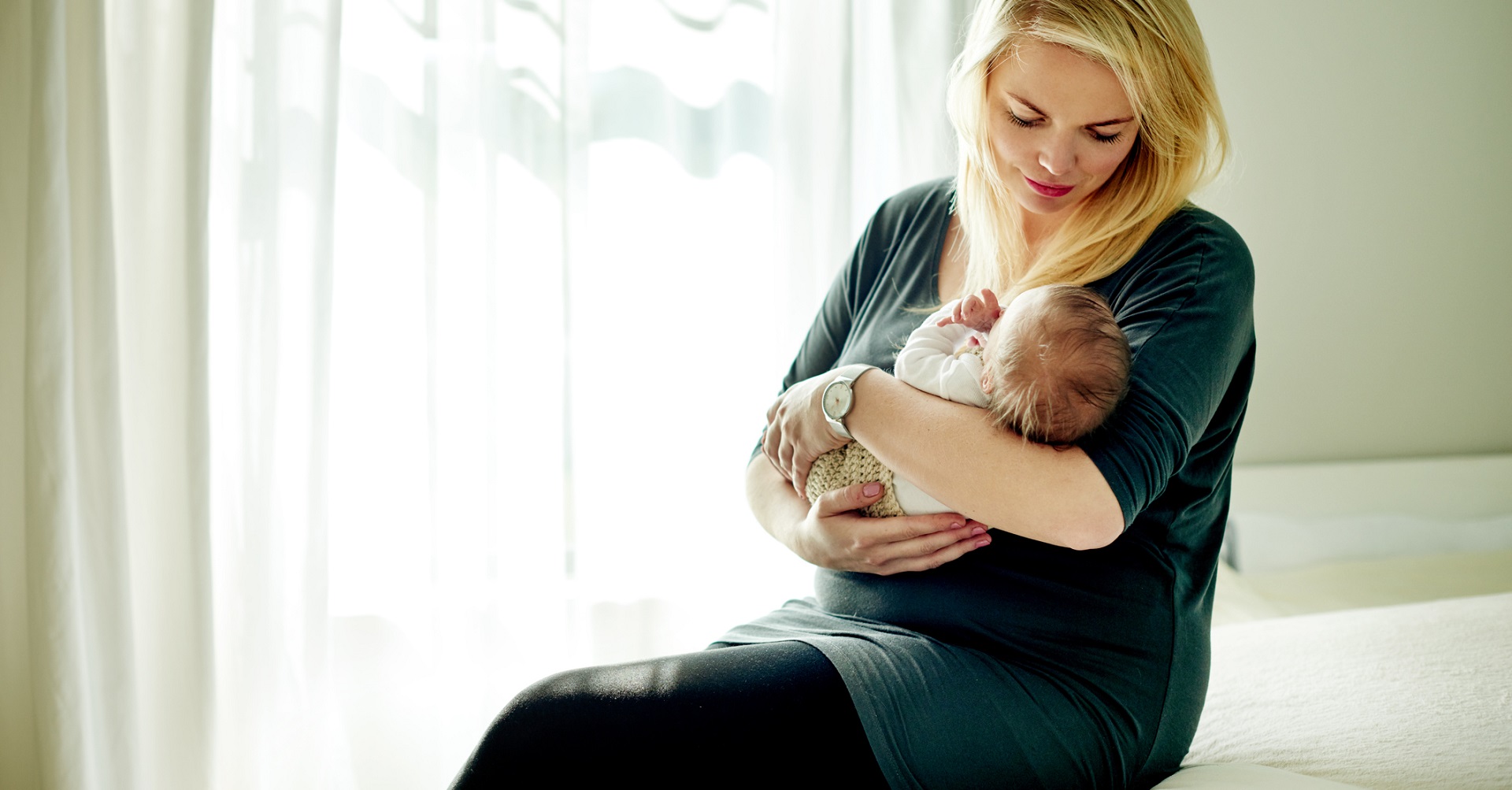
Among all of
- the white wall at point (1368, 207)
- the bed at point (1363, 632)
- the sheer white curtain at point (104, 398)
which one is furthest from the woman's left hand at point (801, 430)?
the white wall at point (1368, 207)

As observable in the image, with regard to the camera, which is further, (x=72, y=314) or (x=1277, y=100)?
(x=1277, y=100)

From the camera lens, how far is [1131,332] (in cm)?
97

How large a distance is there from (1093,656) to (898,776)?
26 cm

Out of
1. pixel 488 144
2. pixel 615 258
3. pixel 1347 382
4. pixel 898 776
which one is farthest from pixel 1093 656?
pixel 1347 382

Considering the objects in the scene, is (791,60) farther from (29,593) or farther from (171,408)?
(29,593)

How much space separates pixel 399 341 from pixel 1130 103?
1.52 metres

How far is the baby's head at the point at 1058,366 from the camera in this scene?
0.91 meters

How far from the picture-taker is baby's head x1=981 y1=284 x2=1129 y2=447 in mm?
910

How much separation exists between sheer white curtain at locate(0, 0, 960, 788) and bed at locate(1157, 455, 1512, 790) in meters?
1.06

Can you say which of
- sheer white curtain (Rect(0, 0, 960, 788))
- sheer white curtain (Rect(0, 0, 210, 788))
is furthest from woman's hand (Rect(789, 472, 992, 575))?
sheer white curtain (Rect(0, 0, 210, 788))

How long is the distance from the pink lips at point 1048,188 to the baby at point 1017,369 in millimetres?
150

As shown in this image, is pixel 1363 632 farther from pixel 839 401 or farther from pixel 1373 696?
pixel 839 401

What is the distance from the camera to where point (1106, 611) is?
0.97 meters

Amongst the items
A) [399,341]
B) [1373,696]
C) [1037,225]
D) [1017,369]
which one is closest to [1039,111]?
[1037,225]
